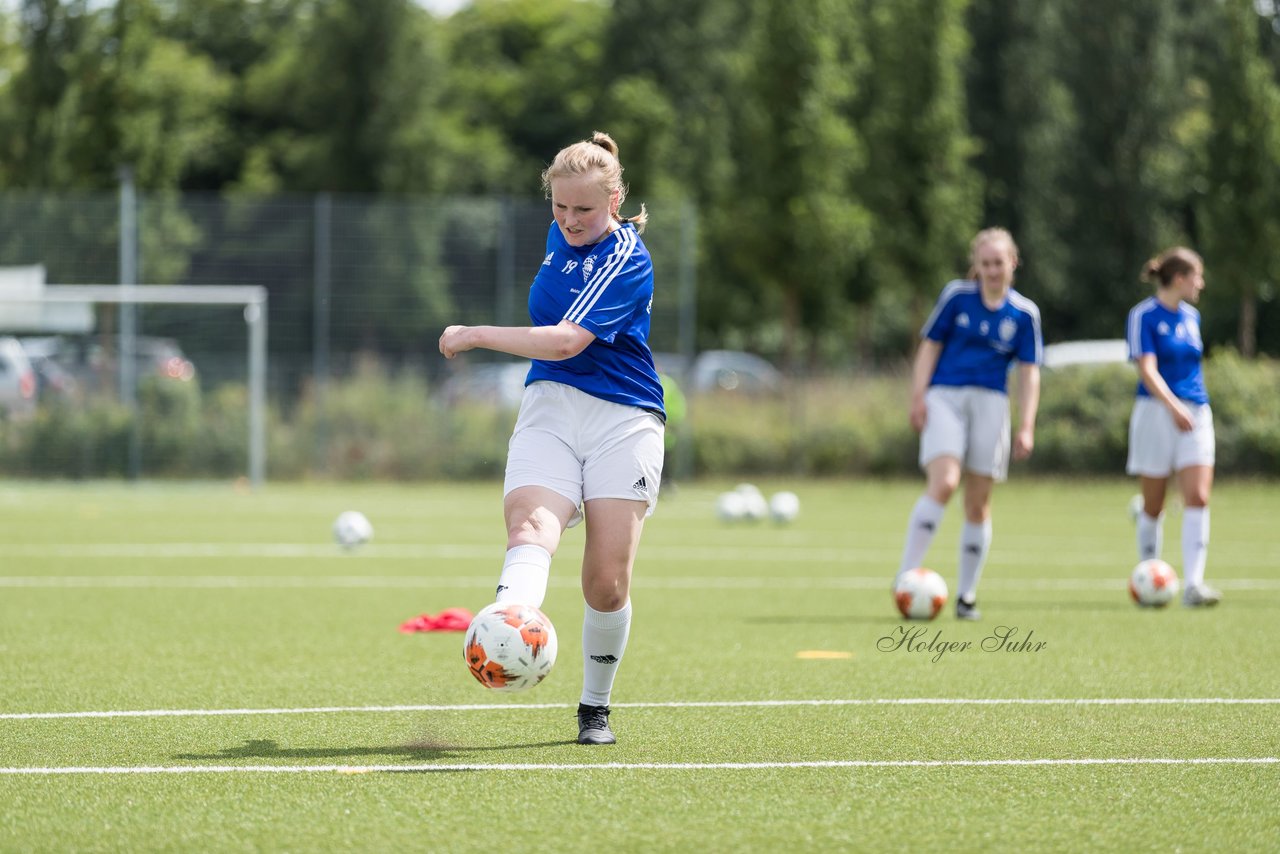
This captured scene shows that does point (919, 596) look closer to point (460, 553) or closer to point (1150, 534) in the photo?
point (1150, 534)

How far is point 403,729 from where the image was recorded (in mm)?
5949

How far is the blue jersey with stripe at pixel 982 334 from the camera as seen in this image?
31.0ft

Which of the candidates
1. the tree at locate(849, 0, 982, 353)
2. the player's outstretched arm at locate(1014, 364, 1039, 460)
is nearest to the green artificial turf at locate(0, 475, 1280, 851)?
the player's outstretched arm at locate(1014, 364, 1039, 460)

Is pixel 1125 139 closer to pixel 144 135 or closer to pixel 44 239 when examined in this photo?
pixel 144 135

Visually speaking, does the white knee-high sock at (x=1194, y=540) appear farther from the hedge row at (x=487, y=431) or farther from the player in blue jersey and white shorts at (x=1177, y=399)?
the hedge row at (x=487, y=431)

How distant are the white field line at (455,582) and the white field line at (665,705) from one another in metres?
4.85

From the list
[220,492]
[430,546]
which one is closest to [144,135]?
[220,492]

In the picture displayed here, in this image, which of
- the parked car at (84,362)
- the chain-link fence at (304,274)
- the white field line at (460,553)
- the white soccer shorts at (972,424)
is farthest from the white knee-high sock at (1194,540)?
the parked car at (84,362)

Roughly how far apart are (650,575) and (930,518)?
339 cm

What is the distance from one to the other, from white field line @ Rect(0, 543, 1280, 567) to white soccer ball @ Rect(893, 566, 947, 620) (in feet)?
13.2

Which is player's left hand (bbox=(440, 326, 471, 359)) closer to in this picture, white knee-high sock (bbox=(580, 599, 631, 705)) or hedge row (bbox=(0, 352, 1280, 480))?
white knee-high sock (bbox=(580, 599, 631, 705))

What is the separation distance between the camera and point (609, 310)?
17.6 ft

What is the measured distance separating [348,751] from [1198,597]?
645 cm

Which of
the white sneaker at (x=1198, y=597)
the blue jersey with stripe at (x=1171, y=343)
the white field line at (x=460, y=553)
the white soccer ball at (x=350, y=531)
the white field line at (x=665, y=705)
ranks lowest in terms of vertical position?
the white field line at (x=460, y=553)
